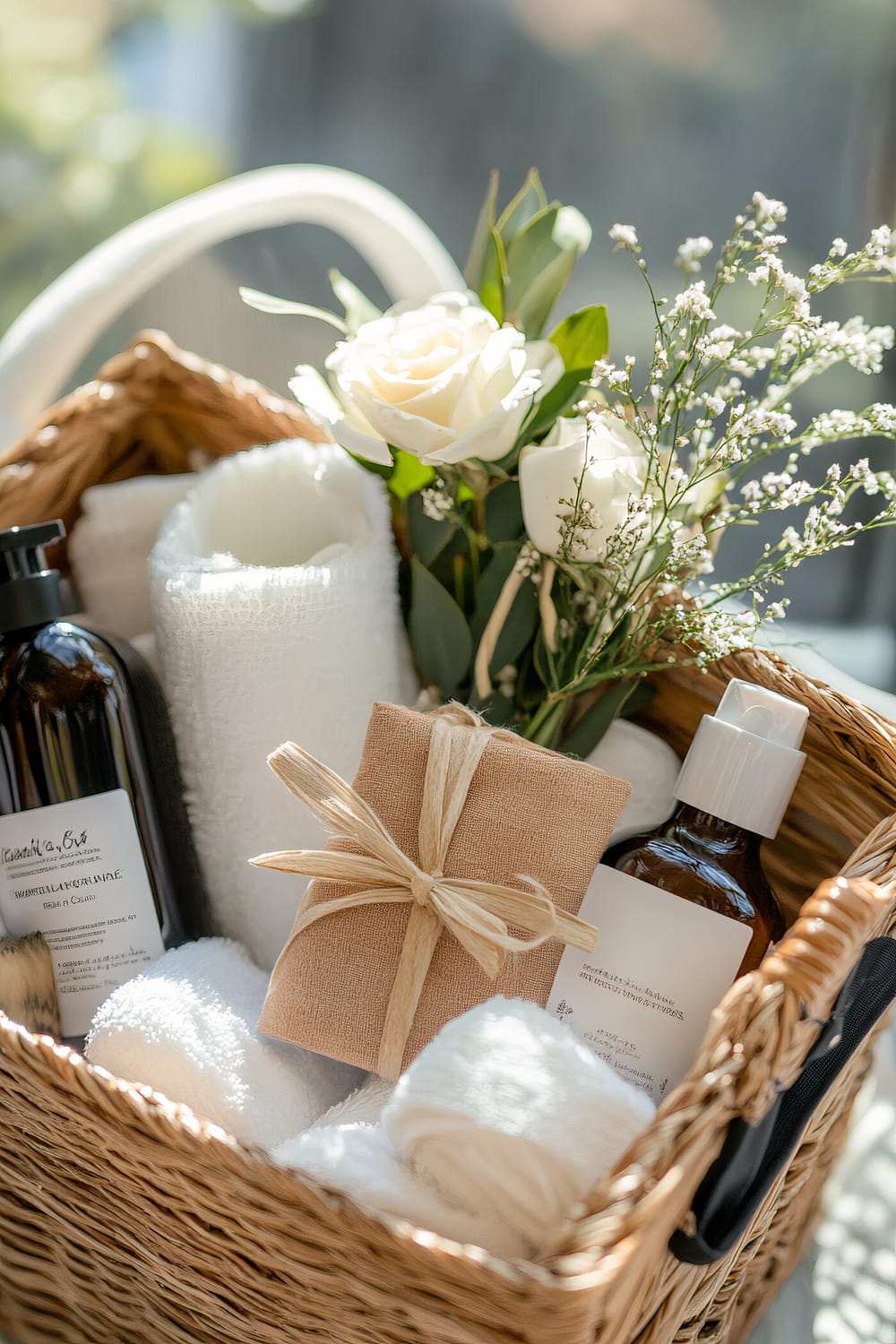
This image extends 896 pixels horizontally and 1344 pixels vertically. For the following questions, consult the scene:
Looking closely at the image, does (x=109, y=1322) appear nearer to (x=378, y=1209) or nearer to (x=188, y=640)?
(x=378, y=1209)

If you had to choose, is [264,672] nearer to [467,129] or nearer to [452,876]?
[452,876]

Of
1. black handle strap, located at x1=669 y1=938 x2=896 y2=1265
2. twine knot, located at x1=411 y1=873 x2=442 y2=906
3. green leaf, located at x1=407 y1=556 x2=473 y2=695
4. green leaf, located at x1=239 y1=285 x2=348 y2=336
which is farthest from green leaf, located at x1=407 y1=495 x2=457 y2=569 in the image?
black handle strap, located at x1=669 y1=938 x2=896 y2=1265

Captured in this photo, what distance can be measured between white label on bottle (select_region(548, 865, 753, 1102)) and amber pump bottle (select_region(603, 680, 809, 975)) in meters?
0.01

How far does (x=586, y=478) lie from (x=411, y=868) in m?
0.21

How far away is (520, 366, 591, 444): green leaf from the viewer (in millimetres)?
601

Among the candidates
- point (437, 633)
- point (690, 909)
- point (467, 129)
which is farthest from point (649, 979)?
point (467, 129)

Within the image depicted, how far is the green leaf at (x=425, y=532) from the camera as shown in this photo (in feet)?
2.04

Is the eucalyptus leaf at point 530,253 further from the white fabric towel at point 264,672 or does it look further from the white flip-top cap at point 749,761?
the white flip-top cap at point 749,761

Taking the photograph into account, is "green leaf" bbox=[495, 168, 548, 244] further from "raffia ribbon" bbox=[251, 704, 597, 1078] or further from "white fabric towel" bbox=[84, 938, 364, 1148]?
"white fabric towel" bbox=[84, 938, 364, 1148]

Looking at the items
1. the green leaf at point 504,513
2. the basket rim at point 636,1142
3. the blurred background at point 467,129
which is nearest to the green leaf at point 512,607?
the green leaf at point 504,513

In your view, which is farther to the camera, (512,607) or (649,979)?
(512,607)

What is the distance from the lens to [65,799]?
1.82 feet

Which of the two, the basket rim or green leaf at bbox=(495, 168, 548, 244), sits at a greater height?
green leaf at bbox=(495, 168, 548, 244)

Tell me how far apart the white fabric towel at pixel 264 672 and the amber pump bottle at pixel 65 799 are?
52 millimetres
